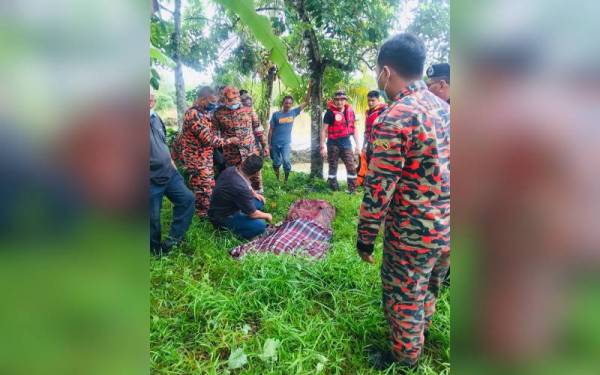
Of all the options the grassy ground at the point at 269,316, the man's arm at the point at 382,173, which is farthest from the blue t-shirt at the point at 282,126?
the man's arm at the point at 382,173

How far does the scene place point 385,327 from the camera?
2428 millimetres

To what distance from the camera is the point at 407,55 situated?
183 centimetres

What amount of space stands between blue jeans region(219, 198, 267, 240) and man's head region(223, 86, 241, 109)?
1706mm

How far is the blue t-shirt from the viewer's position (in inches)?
277

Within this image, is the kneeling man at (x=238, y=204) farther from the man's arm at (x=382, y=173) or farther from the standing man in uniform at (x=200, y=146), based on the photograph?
the man's arm at (x=382, y=173)

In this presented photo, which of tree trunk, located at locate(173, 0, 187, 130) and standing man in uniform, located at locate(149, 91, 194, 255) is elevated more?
tree trunk, located at locate(173, 0, 187, 130)

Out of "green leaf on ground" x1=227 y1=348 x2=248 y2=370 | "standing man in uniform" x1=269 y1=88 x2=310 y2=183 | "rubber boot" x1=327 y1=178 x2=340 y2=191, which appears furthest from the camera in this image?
"standing man in uniform" x1=269 y1=88 x2=310 y2=183

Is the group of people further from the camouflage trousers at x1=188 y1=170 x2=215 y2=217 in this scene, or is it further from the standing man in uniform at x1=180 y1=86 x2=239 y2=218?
the camouflage trousers at x1=188 y1=170 x2=215 y2=217

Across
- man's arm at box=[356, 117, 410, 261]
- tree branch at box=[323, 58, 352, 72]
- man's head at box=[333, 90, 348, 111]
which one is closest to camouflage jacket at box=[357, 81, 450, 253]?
man's arm at box=[356, 117, 410, 261]

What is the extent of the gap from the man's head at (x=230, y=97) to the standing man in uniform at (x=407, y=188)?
3.28 meters

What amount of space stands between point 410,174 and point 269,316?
1.37 metres
